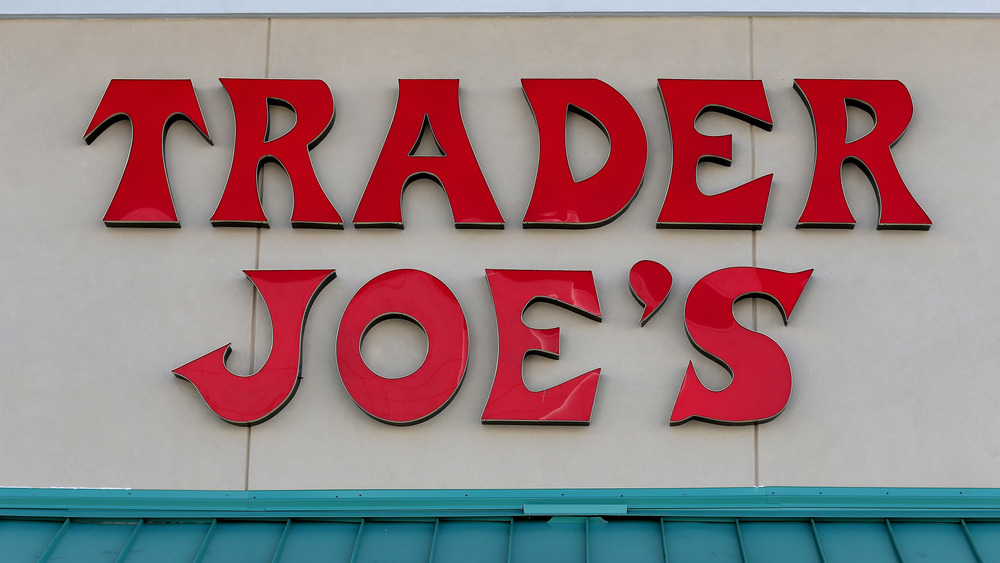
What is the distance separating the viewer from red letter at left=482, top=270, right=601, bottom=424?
19.2 feet

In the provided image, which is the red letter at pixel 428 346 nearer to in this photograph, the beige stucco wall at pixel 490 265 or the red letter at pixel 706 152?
the beige stucco wall at pixel 490 265

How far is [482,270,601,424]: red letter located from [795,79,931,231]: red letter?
163cm

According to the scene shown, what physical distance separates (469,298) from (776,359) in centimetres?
203

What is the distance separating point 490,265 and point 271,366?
62.5 inches

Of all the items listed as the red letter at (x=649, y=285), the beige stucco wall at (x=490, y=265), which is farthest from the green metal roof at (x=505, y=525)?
the red letter at (x=649, y=285)

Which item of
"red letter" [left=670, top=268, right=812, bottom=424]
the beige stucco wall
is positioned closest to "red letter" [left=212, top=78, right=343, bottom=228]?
the beige stucco wall

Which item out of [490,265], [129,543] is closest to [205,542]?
[129,543]

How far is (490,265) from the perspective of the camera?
623cm

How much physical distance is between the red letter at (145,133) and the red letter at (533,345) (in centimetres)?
236

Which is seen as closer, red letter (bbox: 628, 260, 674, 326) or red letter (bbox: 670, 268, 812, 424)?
red letter (bbox: 670, 268, 812, 424)

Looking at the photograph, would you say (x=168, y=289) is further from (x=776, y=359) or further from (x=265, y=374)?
(x=776, y=359)

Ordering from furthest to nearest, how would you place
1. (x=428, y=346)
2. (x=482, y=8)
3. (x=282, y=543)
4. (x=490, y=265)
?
(x=482, y=8) < (x=490, y=265) < (x=428, y=346) < (x=282, y=543)

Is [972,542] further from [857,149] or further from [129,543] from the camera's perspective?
[129,543]

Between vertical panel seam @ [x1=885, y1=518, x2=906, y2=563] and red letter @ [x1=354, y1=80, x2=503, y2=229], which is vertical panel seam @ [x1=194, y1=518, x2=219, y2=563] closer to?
red letter @ [x1=354, y1=80, x2=503, y2=229]
